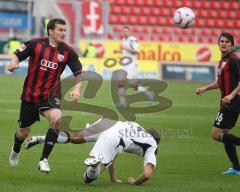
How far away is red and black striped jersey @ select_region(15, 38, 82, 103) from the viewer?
354 inches

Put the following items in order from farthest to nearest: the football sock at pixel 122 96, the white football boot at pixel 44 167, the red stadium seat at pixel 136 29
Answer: the red stadium seat at pixel 136 29, the football sock at pixel 122 96, the white football boot at pixel 44 167

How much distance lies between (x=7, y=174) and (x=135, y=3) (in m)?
30.6

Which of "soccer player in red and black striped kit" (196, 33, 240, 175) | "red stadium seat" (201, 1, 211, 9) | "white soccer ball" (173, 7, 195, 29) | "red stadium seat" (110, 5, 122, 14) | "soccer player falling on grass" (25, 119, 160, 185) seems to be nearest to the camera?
"soccer player falling on grass" (25, 119, 160, 185)

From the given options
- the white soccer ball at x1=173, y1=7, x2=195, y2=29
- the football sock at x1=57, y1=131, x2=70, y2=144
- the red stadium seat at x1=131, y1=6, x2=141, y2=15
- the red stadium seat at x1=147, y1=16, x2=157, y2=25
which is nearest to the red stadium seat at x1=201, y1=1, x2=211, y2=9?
the red stadium seat at x1=147, y1=16, x2=157, y2=25

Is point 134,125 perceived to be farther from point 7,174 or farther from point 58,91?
point 7,174

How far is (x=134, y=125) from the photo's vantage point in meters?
8.48

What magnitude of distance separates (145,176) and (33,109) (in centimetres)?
176

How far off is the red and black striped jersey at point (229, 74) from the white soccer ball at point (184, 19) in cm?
311

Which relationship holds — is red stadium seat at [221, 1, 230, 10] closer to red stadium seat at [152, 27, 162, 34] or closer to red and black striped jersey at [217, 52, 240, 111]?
red stadium seat at [152, 27, 162, 34]

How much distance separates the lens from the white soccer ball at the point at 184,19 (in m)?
13.0

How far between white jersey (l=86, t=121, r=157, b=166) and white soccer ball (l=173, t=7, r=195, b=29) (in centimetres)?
489

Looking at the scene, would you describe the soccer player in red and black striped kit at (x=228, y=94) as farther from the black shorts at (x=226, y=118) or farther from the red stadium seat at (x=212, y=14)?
the red stadium seat at (x=212, y=14)

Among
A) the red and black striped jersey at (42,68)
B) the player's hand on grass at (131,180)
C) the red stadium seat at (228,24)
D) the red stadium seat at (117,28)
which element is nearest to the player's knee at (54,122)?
the red and black striped jersey at (42,68)

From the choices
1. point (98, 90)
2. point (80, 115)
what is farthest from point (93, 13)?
point (80, 115)
